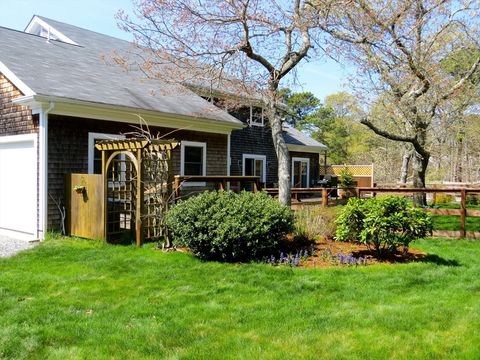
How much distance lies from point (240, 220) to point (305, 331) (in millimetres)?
3235

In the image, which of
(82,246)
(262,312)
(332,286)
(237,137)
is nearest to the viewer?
(262,312)

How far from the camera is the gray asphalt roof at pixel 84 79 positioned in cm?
1057

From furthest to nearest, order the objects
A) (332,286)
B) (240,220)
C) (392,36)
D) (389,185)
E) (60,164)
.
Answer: (389,185) < (392,36) < (60,164) < (240,220) < (332,286)

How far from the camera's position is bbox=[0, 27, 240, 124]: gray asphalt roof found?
10570 mm

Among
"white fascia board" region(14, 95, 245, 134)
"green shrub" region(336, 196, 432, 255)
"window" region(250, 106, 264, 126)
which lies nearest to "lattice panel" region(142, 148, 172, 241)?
"white fascia board" region(14, 95, 245, 134)

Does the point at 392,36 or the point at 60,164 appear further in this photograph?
the point at 392,36

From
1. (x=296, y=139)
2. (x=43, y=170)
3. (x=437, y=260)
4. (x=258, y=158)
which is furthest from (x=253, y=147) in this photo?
(x=437, y=260)

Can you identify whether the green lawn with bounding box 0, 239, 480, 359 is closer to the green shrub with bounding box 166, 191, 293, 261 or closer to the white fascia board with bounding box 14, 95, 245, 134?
the green shrub with bounding box 166, 191, 293, 261

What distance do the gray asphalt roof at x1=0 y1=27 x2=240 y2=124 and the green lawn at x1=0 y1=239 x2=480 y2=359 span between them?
458cm

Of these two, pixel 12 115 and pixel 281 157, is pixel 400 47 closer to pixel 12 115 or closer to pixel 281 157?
pixel 281 157

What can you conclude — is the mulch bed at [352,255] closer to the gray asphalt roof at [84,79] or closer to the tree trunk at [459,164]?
the gray asphalt roof at [84,79]

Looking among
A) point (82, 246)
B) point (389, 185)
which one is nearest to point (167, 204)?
point (82, 246)

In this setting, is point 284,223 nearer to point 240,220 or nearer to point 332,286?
point 240,220

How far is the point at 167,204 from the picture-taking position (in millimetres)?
9117
